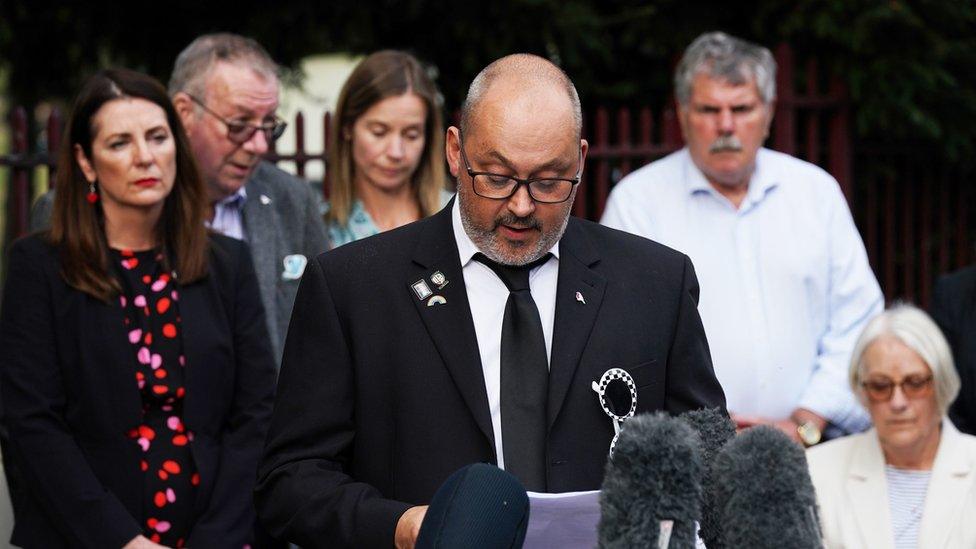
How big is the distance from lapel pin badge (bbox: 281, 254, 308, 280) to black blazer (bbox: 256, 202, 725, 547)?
1851mm

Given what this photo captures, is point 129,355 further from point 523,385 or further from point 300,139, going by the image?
point 300,139

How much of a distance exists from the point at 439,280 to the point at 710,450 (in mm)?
971

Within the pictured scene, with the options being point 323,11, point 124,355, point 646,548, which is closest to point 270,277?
point 124,355

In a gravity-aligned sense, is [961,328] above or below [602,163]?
below

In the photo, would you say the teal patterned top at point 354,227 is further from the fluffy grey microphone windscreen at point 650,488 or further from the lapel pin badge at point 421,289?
the fluffy grey microphone windscreen at point 650,488

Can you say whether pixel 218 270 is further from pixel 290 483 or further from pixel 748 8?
pixel 748 8

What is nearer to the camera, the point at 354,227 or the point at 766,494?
the point at 766,494

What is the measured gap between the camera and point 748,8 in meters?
7.53

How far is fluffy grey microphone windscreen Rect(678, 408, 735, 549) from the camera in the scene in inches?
80.7

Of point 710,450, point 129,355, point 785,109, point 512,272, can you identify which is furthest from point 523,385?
point 785,109

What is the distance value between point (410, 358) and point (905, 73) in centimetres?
484

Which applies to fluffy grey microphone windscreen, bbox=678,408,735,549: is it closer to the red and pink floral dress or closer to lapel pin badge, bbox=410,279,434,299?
lapel pin badge, bbox=410,279,434,299

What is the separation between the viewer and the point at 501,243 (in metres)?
2.91

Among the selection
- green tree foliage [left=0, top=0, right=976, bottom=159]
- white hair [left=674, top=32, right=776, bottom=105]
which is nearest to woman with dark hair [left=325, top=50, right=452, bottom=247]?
white hair [left=674, top=32, right=776, bottom=105]
